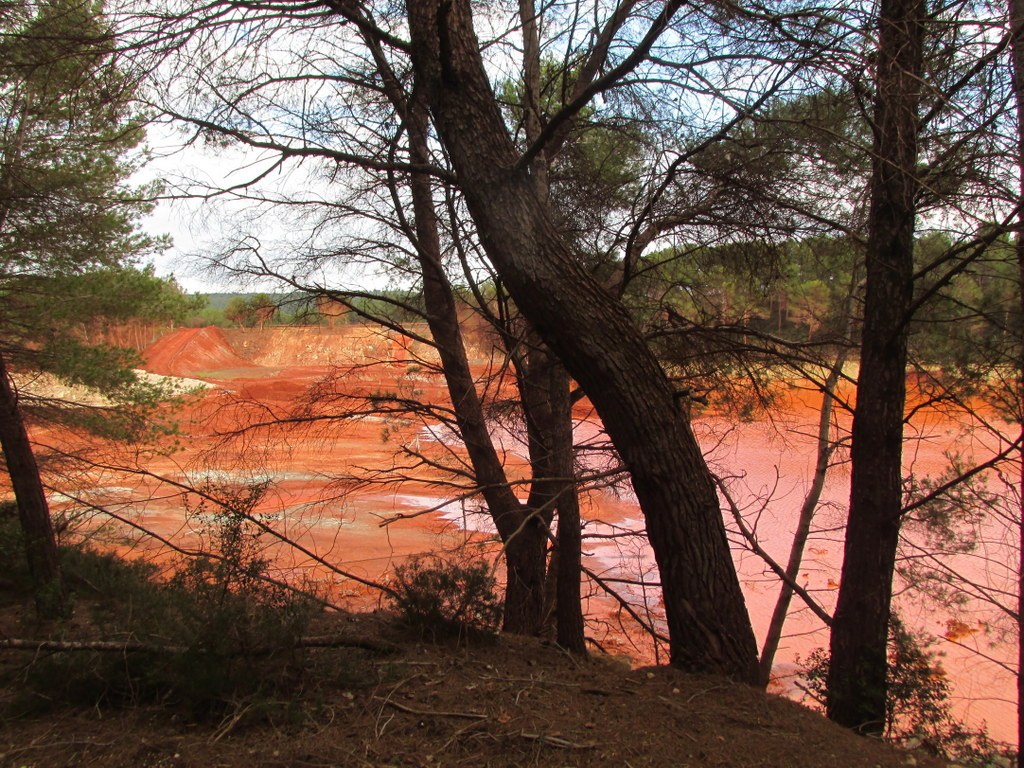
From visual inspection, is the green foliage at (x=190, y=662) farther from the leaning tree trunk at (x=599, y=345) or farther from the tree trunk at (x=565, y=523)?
the tree trunk at (x=565, y=523)

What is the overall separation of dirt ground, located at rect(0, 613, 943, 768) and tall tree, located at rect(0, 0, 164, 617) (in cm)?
268

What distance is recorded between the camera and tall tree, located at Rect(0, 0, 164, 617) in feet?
13.9

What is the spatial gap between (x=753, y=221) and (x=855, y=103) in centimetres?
97

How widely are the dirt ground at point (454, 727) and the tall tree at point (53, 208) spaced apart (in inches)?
105

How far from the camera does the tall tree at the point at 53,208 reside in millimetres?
4242

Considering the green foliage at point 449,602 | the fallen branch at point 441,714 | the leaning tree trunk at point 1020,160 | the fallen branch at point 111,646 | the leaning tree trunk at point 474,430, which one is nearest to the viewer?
the fallen branch at point 441,714

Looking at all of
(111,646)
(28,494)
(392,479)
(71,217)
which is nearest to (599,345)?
(111,646)

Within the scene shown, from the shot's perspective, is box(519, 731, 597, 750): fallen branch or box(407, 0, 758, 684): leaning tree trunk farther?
box(407, 0, 758, 684): leaning tree trunk

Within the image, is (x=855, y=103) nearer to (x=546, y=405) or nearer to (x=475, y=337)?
(x=546, y=405)

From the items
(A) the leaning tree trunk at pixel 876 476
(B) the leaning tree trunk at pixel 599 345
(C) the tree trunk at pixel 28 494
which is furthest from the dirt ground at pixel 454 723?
(C) the tree trunk at pixel 28 494

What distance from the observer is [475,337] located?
7.38 m

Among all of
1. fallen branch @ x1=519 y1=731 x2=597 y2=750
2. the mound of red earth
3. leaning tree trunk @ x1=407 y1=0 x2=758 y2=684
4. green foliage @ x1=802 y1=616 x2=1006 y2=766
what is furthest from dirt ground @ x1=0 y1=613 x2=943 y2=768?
the mound of red earth

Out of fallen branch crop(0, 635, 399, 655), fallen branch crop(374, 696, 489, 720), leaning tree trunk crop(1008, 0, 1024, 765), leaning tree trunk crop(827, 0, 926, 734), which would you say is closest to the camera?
fallen branch crop(374, 696, 489, 720)

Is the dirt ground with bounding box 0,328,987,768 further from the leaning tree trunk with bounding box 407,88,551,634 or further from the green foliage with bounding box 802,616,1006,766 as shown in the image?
the leaning tree trunk with bounding box 407,88,551,634
